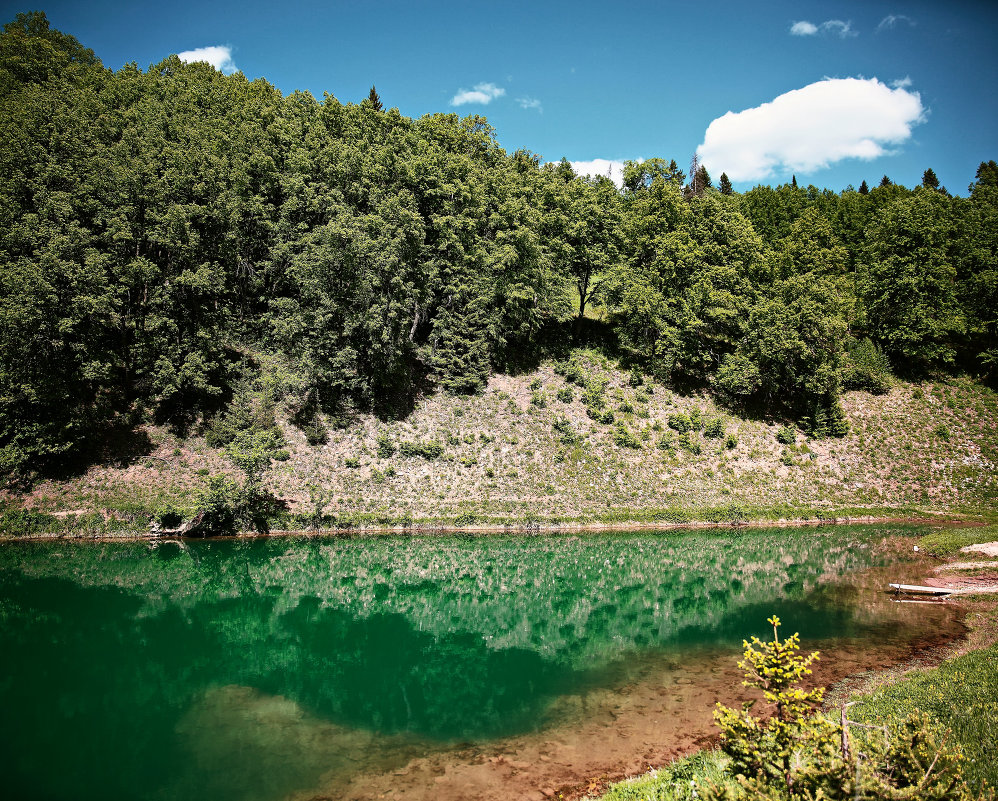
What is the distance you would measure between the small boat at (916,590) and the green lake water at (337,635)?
65.7 inches

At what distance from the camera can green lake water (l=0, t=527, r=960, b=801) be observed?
13.6 metres

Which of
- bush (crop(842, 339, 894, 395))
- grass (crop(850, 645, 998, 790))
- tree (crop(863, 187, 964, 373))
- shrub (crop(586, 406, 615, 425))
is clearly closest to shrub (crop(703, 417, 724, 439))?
shrub (crop(586, 406, 615, 425))

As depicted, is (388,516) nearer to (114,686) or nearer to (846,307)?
(114,686)

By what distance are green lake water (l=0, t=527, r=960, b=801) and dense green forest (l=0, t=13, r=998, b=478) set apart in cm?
1326

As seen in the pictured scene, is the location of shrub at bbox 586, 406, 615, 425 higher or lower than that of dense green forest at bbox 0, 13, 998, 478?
lower

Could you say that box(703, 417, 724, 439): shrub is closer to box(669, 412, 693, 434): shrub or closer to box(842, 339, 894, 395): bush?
box(669, 412, 693, 434): shrub

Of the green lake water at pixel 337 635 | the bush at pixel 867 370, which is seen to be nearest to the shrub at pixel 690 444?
the green lake water at pixel 337 635

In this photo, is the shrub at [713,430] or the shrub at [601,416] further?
the shrub at [713,430]

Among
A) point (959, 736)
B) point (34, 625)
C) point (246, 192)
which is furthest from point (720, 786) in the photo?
point (246, 192)

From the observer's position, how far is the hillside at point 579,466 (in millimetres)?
37500

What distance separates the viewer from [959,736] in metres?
10.9

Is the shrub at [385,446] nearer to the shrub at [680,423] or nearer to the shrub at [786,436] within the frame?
the shrub at [680,423]

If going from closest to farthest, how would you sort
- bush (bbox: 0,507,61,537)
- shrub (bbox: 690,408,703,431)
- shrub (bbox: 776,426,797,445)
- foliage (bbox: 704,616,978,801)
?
foliage (bbox: 704,616,978,801) → bush (bbox: 0,507,61,537) → shrub (bbox: 776,426,797,445) → shrub (bbox: 690,408,703,431)

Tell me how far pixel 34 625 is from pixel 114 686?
7739mm
